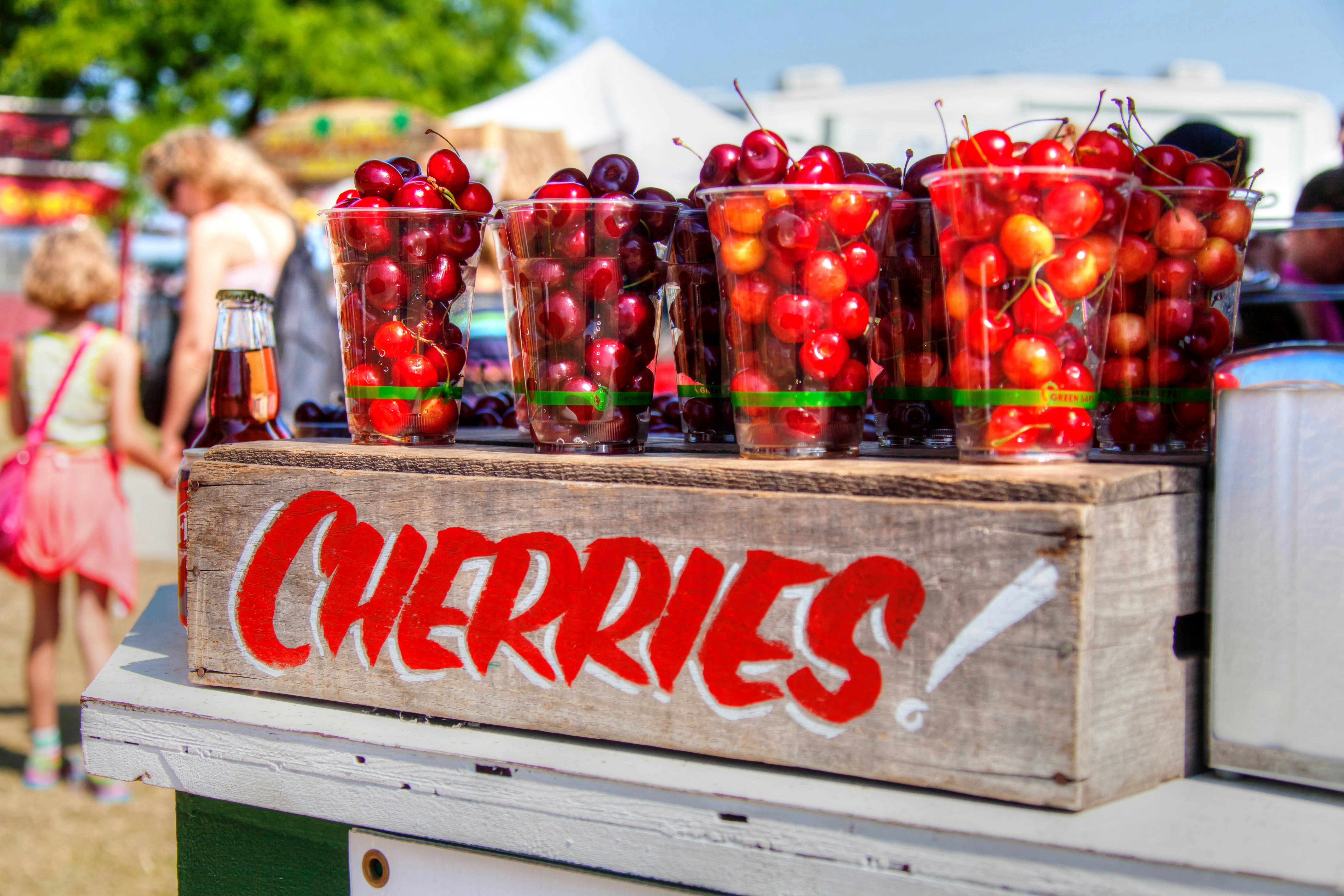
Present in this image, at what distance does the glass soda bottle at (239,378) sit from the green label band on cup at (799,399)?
814 mm

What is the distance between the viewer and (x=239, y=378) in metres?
1.62

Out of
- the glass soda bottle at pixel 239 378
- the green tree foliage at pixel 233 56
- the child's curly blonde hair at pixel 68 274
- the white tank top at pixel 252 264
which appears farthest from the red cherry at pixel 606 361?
the green tree foliage at pixel 233 56

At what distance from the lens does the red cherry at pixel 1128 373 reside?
1142mm

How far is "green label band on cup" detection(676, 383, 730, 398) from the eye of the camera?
52.2 inches

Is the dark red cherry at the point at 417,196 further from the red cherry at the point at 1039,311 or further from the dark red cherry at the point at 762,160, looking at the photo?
the red cherry at the point at 1039,311

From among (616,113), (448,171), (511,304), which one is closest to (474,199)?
(448,171)

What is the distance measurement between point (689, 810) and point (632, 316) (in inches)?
21.2

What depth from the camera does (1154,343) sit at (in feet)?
3.72

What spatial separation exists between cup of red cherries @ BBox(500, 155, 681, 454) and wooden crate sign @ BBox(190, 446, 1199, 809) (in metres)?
0.10

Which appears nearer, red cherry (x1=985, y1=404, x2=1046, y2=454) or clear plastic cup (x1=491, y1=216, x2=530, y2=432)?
red cherry (x1=985, y1=404, x2=1046, y2=454)

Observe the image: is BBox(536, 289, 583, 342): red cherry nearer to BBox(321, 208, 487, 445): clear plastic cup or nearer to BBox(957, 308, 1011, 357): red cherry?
BBox(321, 208, 487, 445): clear plastic cup

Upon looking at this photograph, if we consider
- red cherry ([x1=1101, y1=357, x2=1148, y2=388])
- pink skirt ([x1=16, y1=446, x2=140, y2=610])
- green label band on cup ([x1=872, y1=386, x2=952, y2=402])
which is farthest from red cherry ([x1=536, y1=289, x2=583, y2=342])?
pink skirt ([x1=16, y1=446, x2=140, y2=610])

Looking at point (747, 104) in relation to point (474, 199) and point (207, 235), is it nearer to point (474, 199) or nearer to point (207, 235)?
point (474, 199)

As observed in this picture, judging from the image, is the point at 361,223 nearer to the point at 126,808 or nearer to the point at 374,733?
the point at 374,733
